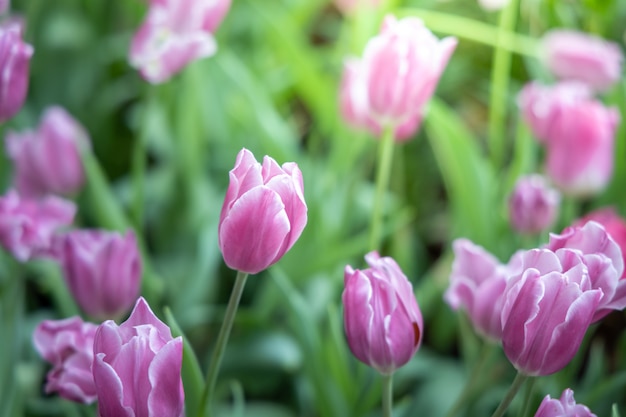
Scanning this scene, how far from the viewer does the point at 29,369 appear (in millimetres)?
585

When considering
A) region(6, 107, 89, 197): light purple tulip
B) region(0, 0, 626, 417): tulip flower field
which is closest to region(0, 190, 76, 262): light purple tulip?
region(0, 0, 626, 417): tulip flower field

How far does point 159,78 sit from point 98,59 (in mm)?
410

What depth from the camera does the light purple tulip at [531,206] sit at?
0.55 m

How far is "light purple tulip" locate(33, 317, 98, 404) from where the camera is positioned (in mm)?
374

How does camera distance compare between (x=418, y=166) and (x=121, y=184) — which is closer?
(x=121, y=184)

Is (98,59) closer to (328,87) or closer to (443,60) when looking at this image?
(328,87)

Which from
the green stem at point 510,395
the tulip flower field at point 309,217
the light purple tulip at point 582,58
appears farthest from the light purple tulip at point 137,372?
the light purple tulip at point 582,58

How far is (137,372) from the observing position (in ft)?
0.99

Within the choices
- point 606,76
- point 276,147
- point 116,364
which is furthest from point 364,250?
point 116,364

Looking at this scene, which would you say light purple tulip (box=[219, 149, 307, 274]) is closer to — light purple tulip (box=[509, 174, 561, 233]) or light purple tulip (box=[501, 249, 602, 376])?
light purple tulip (box=[501, 249, 602, 376])

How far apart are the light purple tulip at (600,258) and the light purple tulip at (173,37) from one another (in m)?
0.27

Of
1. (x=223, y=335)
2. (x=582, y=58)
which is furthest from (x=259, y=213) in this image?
(x=582, y=58)

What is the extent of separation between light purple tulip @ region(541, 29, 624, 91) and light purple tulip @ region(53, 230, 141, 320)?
0.39 meters

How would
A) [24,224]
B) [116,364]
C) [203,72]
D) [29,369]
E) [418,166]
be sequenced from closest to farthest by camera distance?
[116,364]
[24,224]
[29,369]
[203,72]
[418,166]
